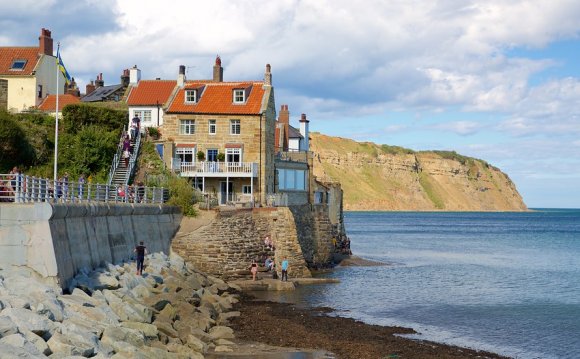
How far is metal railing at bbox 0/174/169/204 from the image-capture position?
81.2 feet

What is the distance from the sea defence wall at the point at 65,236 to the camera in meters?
22.2

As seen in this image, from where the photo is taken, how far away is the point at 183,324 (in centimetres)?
2438

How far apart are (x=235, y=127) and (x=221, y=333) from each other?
954 inches

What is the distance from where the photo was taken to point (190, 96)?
49.2 metres

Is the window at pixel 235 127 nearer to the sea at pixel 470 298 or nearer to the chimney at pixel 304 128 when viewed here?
the sea at pixel 470 298

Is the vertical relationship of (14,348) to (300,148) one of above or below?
below

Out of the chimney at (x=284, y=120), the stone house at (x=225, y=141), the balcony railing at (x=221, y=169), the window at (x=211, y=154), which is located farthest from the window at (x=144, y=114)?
the chimney at (x=284, y=120)

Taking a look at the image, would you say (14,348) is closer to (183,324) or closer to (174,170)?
(183,324)

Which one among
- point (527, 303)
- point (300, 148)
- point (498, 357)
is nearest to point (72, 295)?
point (498, 357)

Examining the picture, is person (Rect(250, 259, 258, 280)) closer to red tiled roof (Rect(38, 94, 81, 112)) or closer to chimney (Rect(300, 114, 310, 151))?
red tiled roof (Rect(38, 94, 81, 112))

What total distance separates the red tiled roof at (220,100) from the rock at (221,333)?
23.6 m

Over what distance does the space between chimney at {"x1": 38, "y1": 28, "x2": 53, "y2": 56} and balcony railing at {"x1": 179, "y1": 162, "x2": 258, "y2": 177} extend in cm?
1748

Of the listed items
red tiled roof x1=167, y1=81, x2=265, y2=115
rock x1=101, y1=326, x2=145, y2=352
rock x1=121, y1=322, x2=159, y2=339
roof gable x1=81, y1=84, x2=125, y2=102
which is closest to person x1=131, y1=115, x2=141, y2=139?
red tiled roof x1=167, y1=81, x2=265, y2=115

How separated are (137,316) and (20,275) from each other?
334 cm
